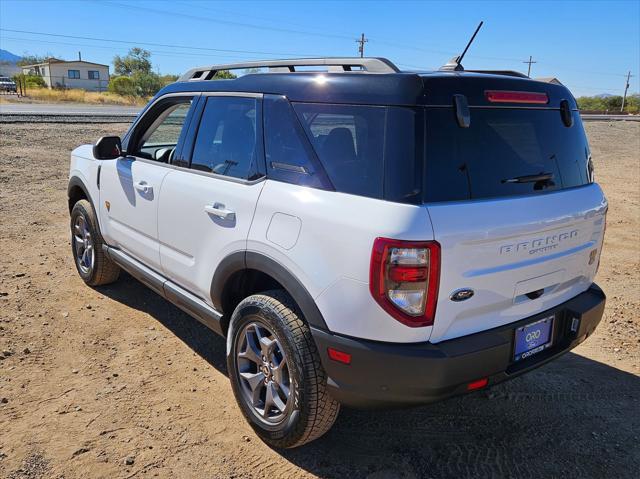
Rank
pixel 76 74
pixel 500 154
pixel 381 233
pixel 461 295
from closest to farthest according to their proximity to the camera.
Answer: pixel 381 233
pixel 461 295
pixel 500 154
pixel 76 74

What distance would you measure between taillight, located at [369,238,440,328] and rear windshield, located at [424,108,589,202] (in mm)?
239

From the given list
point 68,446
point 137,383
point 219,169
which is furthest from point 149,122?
point 68,446

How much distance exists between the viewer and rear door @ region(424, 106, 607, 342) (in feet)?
7.22

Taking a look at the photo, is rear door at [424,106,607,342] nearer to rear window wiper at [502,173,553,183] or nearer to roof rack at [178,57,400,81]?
rear window wiper at [502,173,553,183]

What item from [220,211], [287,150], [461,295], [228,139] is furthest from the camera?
[228,139]

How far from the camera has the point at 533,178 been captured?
257cm

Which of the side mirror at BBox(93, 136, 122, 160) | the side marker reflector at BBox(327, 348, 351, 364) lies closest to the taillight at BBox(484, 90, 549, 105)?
the side marker reflector at BBox(327, 348, 351, 364)

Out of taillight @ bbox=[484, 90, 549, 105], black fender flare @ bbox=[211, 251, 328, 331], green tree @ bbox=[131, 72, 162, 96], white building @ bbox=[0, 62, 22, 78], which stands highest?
white building @ bbox=[0, 62, 22, 78]

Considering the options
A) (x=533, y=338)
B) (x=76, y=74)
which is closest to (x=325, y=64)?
(x=533, y=338)

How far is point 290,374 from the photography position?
8.43ft

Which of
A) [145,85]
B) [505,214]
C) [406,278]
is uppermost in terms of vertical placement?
[145,85]

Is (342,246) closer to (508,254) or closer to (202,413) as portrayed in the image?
(508,254)

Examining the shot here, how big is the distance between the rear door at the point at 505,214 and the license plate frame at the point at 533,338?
67 mm

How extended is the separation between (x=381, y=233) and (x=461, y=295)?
461 mm
